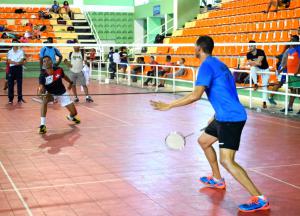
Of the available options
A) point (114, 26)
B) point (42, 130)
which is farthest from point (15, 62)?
point (114, 26)

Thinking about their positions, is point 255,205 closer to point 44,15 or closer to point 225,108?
point 225,108

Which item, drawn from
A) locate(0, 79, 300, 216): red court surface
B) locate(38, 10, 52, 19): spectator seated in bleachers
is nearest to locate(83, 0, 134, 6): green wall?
locate(38, 10, 52, 19): spectator seated in bleachers

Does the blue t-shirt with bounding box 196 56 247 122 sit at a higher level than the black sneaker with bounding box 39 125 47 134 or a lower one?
higher

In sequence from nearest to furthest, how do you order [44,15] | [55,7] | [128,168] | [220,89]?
1. [220,89]
2. [128,168]
3. [44,15]
4. [55,7]

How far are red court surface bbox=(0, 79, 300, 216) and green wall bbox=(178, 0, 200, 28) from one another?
63.8ft

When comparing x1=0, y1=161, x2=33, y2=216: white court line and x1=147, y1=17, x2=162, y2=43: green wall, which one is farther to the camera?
x1=147, y1=17, x2=162, y2=43: green wall

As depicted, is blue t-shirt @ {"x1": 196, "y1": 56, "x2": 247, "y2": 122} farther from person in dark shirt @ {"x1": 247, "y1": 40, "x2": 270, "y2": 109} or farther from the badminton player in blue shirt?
person in dark shirt @ {"x1": 247, "y1": 40, "x2": 270, "y2": 109}

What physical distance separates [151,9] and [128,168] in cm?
3336

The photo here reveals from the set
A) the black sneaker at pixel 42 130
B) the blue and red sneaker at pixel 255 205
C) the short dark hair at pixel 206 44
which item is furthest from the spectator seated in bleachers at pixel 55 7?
the blue and red sneaker at pixel 255 205

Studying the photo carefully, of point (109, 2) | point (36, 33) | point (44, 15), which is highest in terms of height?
point (109, 2)

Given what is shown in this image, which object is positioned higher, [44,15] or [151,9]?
[151,9]

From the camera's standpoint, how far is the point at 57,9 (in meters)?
40.1

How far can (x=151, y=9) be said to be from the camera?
1582 inches

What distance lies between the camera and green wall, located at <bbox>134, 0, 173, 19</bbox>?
36.8 metres
